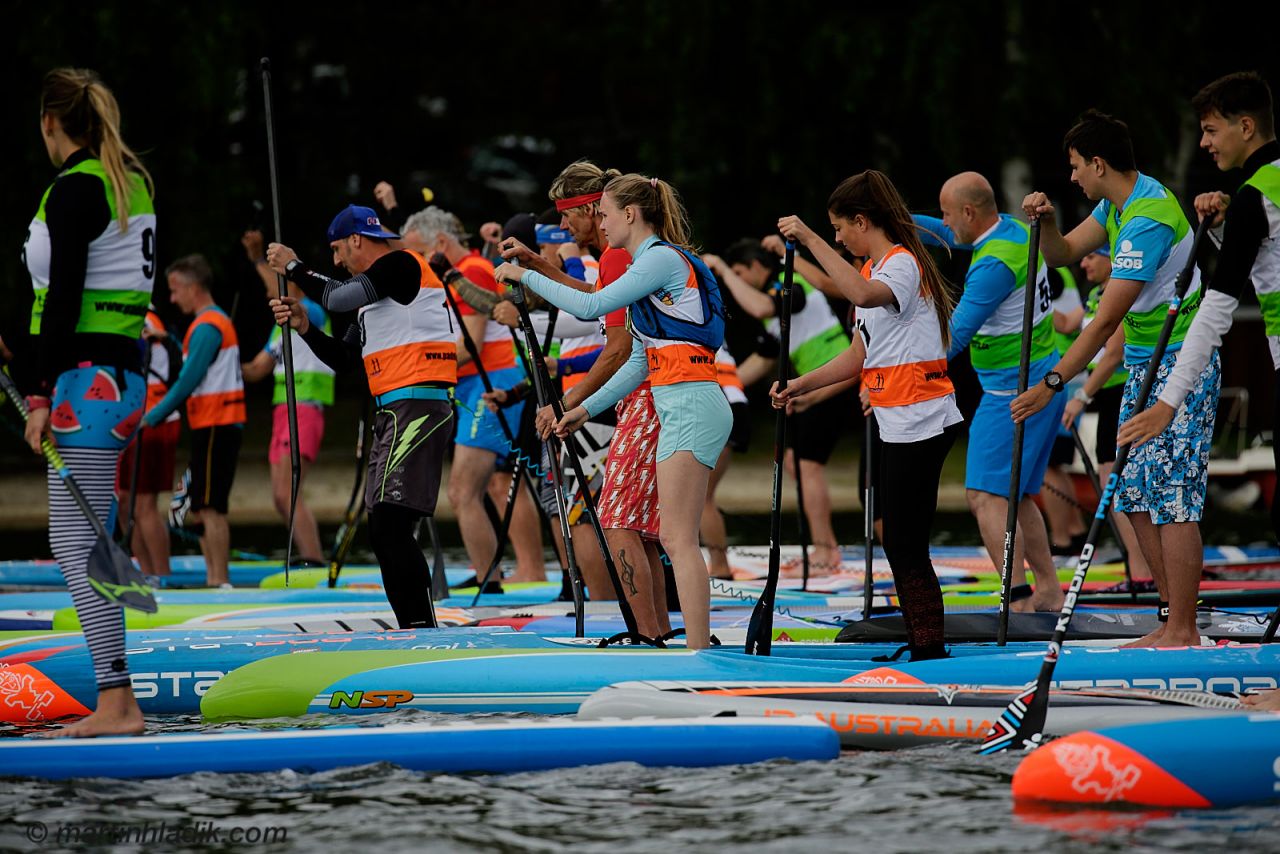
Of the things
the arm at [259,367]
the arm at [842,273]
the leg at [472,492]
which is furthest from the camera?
the arm at [259,367]

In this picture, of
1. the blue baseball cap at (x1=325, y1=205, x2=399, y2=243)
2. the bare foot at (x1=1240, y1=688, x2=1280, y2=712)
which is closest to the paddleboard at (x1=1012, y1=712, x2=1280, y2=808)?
the bare foot at (x1=1240, y1=688, x2=1280, y2=712)

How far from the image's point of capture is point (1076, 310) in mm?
9109

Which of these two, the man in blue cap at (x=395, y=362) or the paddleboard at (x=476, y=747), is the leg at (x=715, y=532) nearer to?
the man in blue cap at (x=395, y=362)

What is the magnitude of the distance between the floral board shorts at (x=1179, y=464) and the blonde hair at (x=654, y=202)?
64.7 inches

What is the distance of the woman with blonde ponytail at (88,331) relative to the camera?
4645 mm

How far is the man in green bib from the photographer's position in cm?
542

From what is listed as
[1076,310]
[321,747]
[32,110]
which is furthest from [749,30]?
[321,747]

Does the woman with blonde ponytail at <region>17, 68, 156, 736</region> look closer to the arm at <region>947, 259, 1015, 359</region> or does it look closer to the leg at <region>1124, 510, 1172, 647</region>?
the arm at <region>947, 259, 1015, 359</region>

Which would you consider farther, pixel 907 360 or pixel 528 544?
pixel 528 544

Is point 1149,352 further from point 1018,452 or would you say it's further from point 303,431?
point 303,431

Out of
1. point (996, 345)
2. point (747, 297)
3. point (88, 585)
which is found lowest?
point (88, 585)

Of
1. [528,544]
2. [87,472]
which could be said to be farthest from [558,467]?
[528,544]

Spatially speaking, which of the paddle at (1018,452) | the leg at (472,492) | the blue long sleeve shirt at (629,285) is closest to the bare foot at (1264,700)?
the paddle at (1018,452)

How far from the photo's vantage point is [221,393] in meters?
9.24
